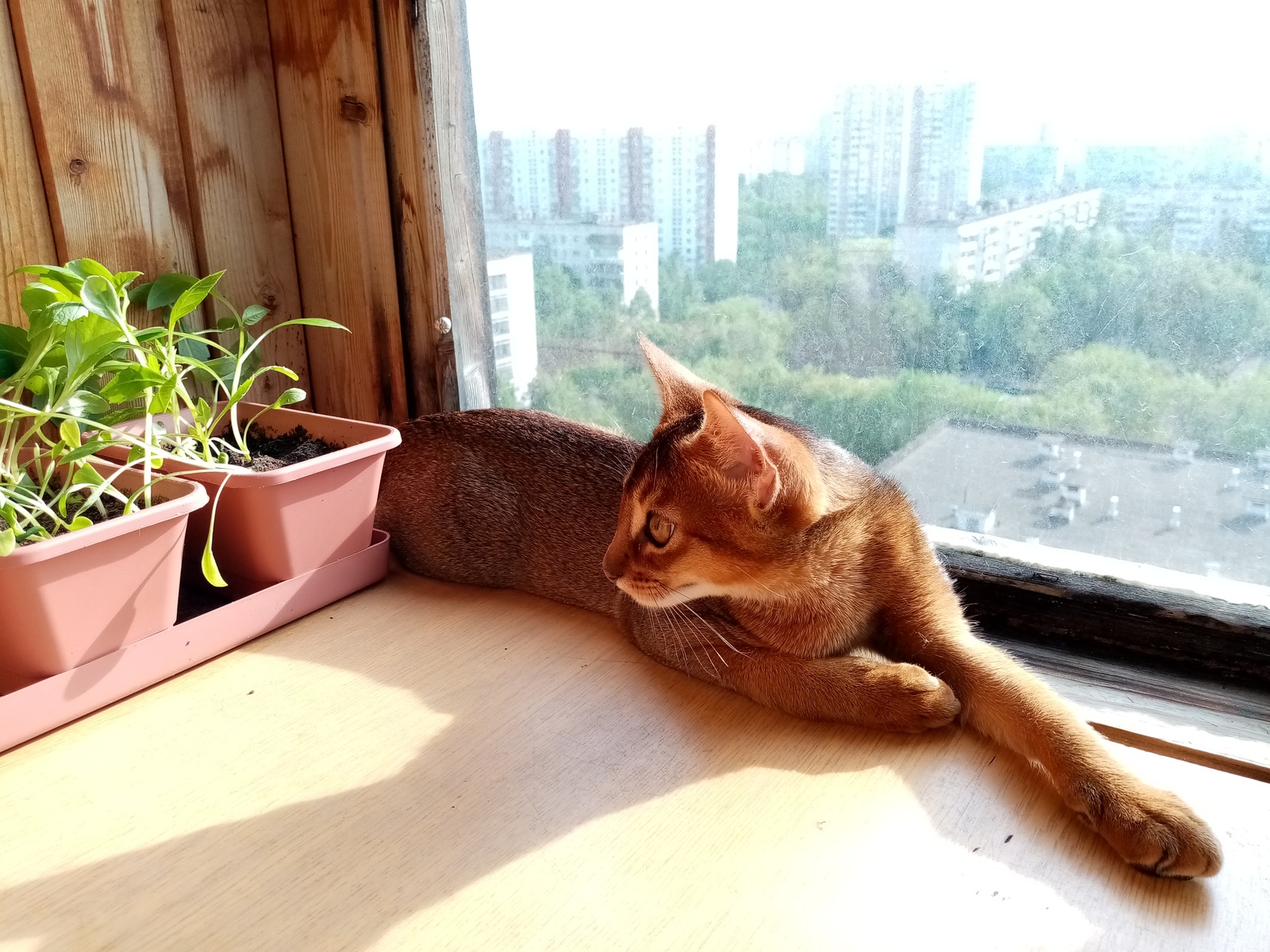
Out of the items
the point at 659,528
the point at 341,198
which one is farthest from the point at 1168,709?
the point at 341,198

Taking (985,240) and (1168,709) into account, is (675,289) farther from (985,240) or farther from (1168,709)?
(1168,709)

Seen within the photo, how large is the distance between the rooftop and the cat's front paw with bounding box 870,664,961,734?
1.23 ft

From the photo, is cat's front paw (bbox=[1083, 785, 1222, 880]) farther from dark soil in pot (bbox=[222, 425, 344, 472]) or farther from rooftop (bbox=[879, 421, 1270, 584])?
dark soil in pot (bbox=[222, 425, 344, 472])

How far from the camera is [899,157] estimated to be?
4.50 feet

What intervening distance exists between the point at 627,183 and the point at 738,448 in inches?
30.2

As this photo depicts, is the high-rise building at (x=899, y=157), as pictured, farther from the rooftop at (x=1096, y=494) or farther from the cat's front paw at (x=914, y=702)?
the cat's front paw at (x=914, y=702)

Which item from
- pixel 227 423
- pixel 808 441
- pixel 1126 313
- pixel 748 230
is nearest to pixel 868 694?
pixel 808 441

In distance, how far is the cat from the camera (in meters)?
1.03

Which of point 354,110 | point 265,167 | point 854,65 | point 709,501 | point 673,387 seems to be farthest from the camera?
point 265,167

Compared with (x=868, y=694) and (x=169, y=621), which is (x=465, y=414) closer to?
(x=169, y=621)

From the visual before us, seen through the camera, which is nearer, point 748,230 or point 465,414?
point 748,230

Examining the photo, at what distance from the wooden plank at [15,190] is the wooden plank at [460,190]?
0.62 metres

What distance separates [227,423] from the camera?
1.70m

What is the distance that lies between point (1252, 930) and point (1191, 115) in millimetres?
910
